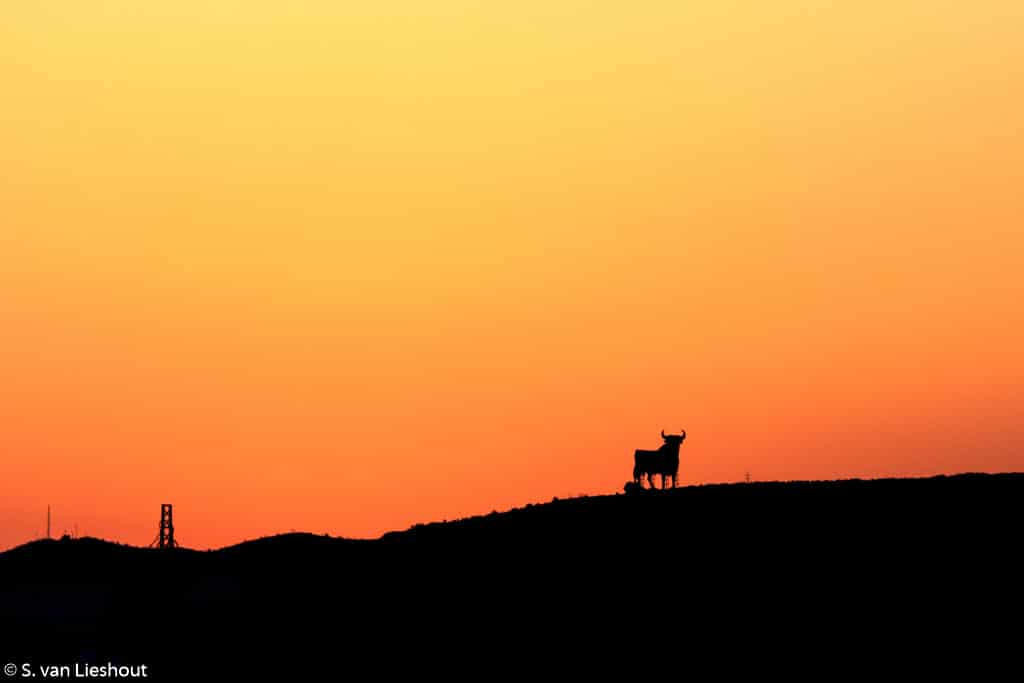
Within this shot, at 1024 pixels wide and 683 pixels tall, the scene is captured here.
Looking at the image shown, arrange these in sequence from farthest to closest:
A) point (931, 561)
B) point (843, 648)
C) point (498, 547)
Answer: point (498, 547) → point (931, 561) → point (843, 648)

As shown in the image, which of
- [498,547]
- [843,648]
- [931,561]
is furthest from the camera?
[498,547]

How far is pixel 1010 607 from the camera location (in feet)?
183

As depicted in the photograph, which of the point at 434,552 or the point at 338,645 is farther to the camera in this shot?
the point at 434,552

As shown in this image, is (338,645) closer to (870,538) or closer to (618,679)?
(618,679)

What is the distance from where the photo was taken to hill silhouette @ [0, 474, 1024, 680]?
57.5 metres

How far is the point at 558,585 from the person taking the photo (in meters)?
61.5

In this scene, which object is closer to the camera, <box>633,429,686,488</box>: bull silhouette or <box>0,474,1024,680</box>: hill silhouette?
<box>0,474,1024,680</box>: hill silhouette

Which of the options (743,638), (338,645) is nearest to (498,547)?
(338,645)

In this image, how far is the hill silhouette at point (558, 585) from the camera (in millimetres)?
57531

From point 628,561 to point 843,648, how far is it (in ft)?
27.9

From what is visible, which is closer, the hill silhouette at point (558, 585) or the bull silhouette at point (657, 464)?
the hill silhouette at point (558, 585)

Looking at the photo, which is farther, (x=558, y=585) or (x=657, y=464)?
(x=657, y=464)

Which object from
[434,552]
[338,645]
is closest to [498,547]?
[434,552]

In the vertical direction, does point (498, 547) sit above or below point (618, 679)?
above
